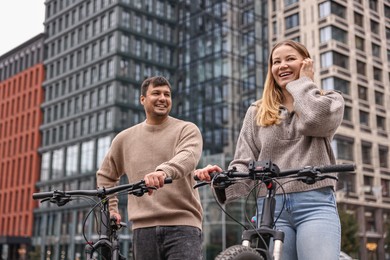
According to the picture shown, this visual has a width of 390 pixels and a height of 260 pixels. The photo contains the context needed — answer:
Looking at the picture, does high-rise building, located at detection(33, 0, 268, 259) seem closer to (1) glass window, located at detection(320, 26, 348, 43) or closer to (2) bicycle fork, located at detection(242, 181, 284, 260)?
(1) glass window, located at detection(320, 26, 348, 43)

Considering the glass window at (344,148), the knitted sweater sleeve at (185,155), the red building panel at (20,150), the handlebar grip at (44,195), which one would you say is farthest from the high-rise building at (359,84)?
the handlebar grip at (44,195)

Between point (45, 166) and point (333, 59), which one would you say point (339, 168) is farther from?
point (45, 166)

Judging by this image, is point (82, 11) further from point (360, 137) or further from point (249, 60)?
point (360, 137)

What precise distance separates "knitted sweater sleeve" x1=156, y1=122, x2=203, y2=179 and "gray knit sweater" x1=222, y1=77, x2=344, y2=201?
538mm

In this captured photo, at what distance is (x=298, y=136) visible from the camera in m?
3.15

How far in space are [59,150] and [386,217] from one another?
33.5m

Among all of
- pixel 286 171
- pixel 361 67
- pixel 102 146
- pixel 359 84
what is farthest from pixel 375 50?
pixel 286 171

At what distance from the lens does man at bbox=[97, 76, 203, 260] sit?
401 centimetres

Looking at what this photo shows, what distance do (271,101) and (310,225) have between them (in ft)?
2.51

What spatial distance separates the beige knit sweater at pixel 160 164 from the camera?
406 centimetres

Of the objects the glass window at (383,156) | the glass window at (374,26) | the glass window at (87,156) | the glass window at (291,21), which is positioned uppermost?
the glass window at (291,21)

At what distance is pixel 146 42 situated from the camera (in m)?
54.2

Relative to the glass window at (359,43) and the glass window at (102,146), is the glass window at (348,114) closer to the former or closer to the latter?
the glass window at (359,43)

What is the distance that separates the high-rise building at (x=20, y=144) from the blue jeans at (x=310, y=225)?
60695 mm
